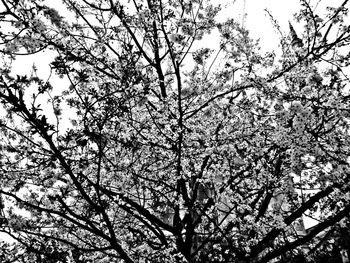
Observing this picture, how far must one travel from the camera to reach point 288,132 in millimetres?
4449

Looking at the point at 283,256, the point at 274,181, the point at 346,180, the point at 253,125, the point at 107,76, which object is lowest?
the point at 283,256

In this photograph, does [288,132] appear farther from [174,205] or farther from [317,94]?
[174,205]

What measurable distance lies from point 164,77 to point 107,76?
4.27ft

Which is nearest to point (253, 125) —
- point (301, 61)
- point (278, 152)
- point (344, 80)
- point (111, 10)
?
point (278, 152)

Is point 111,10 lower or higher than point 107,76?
higher

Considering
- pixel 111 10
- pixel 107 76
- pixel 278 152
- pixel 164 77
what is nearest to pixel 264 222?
pixel 278 152

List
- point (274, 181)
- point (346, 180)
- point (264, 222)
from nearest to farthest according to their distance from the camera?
point (346, 180) → point (274, 181) → point (264, 222)

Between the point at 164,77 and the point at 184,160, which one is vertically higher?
the point at 164,77

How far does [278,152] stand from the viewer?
514cm

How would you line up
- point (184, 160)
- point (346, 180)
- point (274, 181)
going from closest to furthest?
point (346, 180) → point (274, 181) → point (184, 160)

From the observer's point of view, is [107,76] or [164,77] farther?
[164,77]

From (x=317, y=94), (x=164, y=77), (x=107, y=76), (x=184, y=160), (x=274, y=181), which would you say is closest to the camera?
(x=317, y=94)

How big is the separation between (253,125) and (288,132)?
1.79 m

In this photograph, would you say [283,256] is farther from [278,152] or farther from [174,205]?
[174,205]
